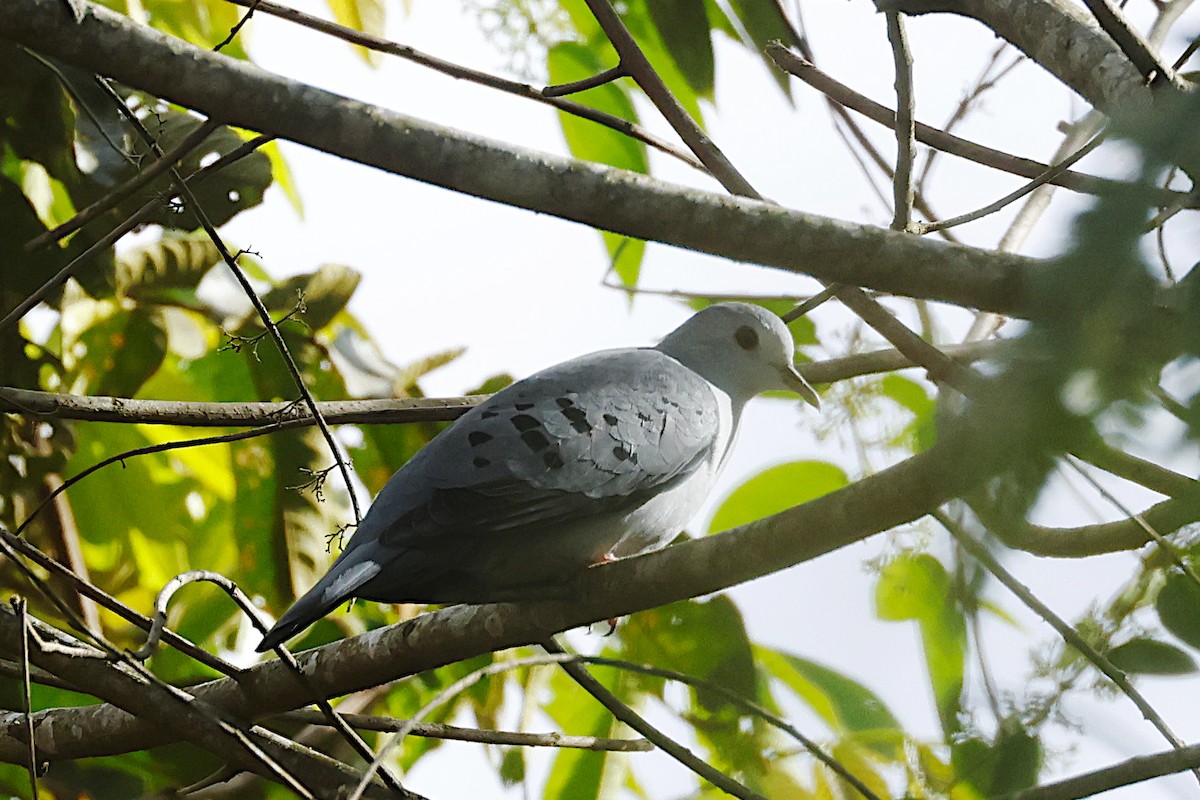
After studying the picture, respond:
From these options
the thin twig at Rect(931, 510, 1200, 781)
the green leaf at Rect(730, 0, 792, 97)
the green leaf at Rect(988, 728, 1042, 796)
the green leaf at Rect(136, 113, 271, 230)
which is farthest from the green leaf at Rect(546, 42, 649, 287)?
the green leaf at Rect(988, 728, 1042, 796)

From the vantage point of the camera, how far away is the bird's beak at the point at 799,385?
2.68m

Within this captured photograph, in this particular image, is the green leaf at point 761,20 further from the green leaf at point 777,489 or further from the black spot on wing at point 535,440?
the black spot on wing at point 535,440

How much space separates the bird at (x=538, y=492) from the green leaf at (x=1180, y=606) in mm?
988

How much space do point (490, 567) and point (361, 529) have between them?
0.83 feet

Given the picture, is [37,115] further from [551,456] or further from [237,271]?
[551,456]

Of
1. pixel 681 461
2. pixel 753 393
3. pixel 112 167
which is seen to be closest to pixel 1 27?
pixel 681 461

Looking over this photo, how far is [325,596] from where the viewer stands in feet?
6.07

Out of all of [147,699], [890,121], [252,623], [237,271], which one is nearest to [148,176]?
[237,271]

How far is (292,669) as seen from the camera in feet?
6.20

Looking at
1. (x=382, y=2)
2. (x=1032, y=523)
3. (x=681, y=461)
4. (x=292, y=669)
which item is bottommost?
(x=1032, y=523)

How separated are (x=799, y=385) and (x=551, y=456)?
80 centimetres

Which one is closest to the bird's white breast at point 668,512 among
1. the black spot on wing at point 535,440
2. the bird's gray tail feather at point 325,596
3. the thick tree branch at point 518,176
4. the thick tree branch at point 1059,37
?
the black spot on wing at point 535,440

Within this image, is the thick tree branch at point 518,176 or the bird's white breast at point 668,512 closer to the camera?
the thick tree branch at point 518,176

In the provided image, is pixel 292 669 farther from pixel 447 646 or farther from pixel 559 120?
pixel 559 120
